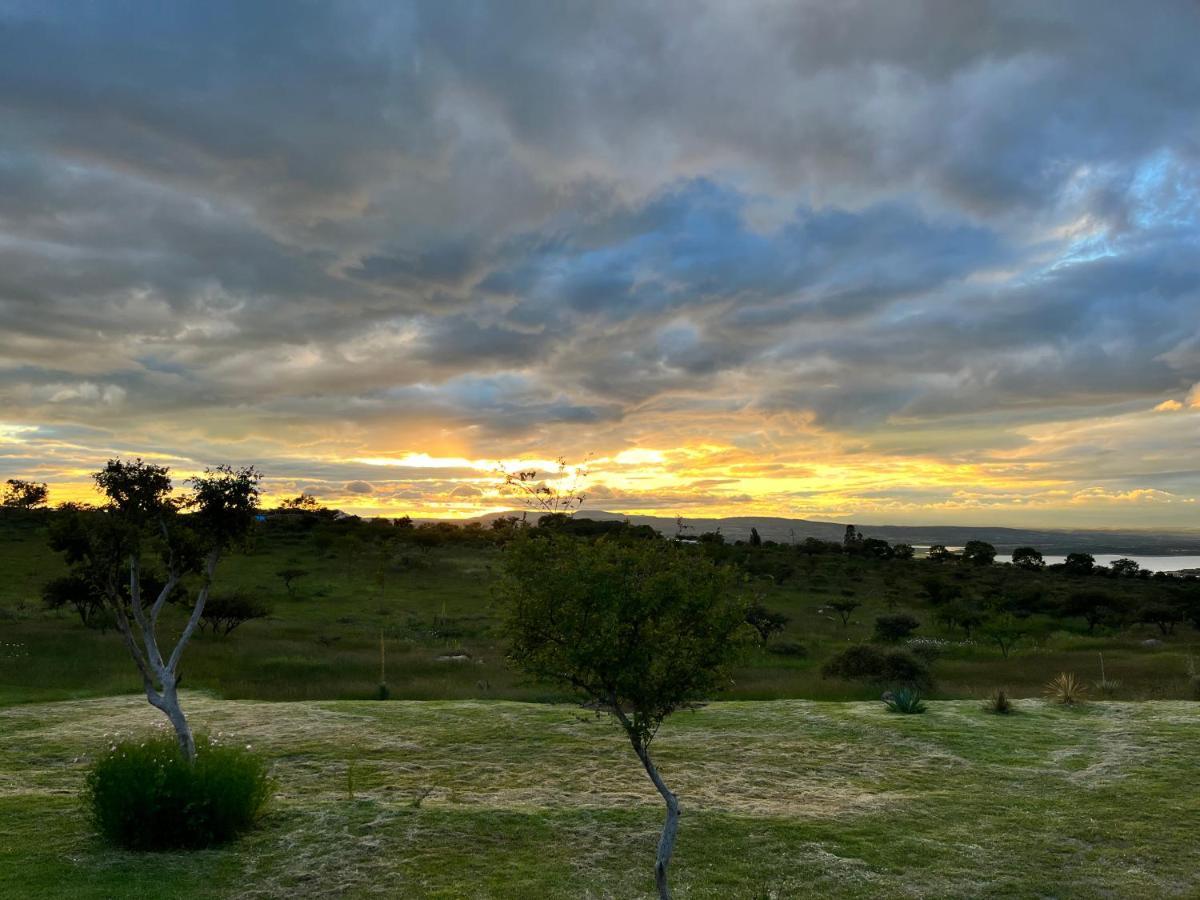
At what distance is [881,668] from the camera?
3388 cm

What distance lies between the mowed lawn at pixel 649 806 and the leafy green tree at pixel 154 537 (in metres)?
2.88

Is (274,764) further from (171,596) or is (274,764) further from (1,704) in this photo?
(1,704)

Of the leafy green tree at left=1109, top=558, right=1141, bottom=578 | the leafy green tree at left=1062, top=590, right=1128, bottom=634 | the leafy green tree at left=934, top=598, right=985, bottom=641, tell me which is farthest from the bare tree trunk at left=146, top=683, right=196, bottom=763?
the leafy green tree at left=1109, top=558, right=1141, bottom=578

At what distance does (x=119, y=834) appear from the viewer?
42.1 feet

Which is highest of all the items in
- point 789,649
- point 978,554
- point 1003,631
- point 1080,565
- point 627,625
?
point 627,625

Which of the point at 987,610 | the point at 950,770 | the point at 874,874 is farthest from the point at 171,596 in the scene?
the point at 987,610

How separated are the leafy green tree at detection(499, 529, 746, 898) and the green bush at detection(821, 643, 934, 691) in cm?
2481

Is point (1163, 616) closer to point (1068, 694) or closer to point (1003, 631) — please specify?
point (1003, 631)

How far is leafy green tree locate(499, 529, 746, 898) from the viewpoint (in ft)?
33.8

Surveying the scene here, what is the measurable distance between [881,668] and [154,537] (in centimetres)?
2885

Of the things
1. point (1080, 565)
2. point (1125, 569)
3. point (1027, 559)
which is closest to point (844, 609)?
point (1080, 565)

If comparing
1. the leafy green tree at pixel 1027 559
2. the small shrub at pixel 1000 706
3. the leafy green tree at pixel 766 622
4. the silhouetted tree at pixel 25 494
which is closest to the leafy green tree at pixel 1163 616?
the leafy green tree at pixel 766 622

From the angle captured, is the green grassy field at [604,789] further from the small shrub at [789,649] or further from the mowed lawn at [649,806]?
the small shrub at [789,649]

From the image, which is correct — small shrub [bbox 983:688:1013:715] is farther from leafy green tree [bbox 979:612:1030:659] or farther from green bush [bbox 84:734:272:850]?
leafy green tree [bbox 979:612:1030:659]
